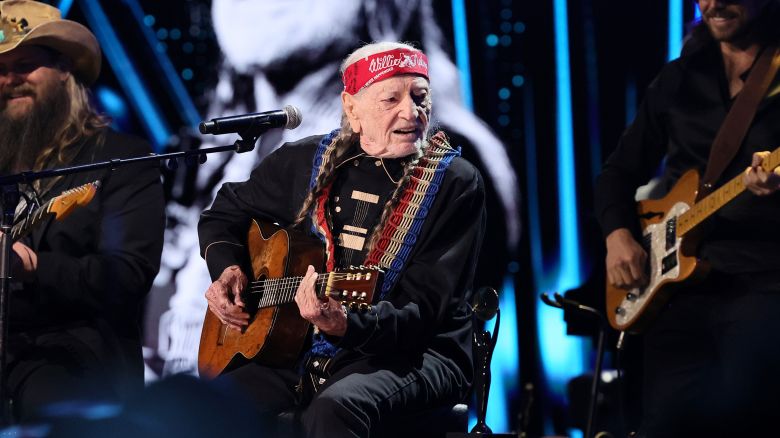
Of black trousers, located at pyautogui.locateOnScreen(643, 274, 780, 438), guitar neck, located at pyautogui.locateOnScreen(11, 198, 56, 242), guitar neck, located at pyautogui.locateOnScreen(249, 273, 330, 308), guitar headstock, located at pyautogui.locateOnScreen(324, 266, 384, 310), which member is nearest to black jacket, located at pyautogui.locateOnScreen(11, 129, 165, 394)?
guitar neck, located at pyautogui.locateOnScreen(11, 198, 56, 242)

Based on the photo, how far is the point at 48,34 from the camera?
4570mm

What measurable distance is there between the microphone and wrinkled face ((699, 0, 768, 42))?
5.77 feet

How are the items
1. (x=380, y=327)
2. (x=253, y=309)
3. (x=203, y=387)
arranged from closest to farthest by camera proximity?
(x=203, y=387) < (x=380, y=327) < (x=253, y=309)

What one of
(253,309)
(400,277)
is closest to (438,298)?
(400,277)

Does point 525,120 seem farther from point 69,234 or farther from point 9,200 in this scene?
point 9,200

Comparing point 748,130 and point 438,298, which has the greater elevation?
point 748,130

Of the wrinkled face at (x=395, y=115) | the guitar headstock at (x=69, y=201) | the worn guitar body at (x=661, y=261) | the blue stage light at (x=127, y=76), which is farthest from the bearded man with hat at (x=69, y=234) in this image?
the worn guitar body at (x=661, y=261)

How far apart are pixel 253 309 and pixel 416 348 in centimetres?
69

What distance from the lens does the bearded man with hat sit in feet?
13.1

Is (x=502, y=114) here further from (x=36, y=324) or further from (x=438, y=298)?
(x=36, y=324)

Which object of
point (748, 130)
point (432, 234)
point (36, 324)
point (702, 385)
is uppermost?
point (748, 130)

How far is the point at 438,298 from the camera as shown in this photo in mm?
3627

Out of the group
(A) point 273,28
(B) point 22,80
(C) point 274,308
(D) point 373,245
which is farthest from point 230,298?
(A) point 273,28

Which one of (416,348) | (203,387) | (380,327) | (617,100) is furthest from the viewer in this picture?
(617,100)
